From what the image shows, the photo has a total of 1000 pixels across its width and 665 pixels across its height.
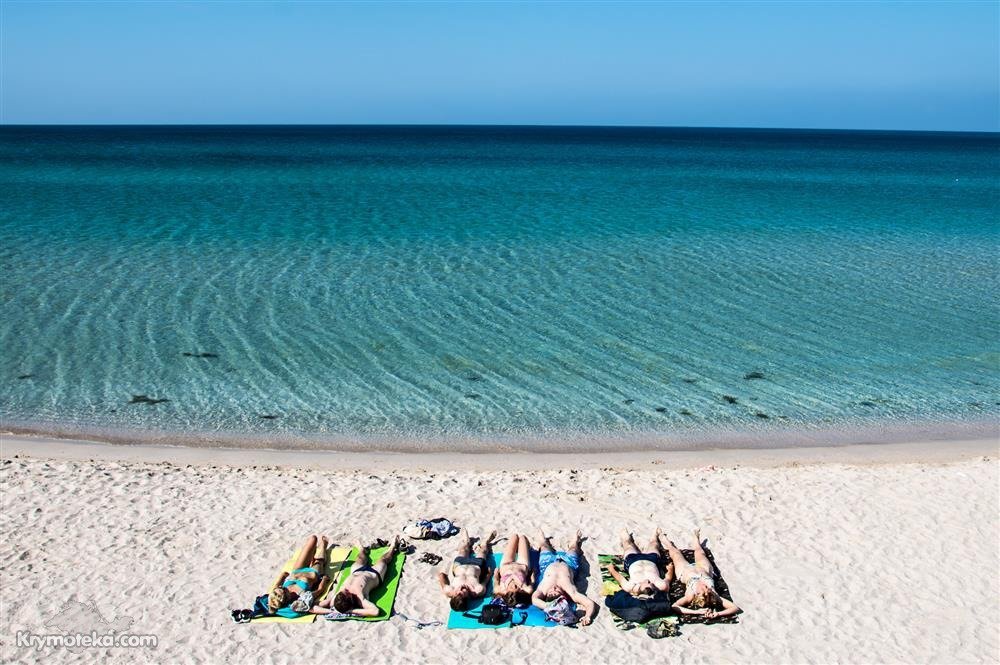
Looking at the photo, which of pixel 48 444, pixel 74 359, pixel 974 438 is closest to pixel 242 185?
pixel 74 359

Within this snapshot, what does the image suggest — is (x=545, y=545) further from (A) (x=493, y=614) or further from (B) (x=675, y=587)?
(B) (x=675, y=587)

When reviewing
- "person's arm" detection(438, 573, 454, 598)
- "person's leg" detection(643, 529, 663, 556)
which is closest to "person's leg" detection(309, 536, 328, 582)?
"person's arm" detection(438, 573, 454, 598)

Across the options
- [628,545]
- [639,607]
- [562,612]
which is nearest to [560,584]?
[562,612]

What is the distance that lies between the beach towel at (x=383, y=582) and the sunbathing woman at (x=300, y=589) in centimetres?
25

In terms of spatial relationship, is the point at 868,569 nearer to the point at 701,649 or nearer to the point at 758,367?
the point at 701,649

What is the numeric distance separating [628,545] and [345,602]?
131 inches

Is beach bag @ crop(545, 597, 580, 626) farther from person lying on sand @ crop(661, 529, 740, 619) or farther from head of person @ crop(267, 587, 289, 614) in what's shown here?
head of person @ crop(267, 587, 289, 614)

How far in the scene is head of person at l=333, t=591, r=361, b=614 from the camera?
898 cm

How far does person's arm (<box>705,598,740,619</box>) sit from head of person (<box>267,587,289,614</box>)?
4420 millimetres

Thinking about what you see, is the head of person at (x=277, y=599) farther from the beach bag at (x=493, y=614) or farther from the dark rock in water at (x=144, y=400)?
the dark rock in water at (x=144, y=400)

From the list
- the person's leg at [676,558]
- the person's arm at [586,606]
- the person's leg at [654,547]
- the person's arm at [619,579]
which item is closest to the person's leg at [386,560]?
the person's arm at [586,606]

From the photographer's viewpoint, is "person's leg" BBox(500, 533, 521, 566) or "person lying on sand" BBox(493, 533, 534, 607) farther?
"person's leg" BBox(500, 533, 521, 566)

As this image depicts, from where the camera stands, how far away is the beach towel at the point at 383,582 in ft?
29.6

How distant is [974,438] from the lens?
14.4 metres
